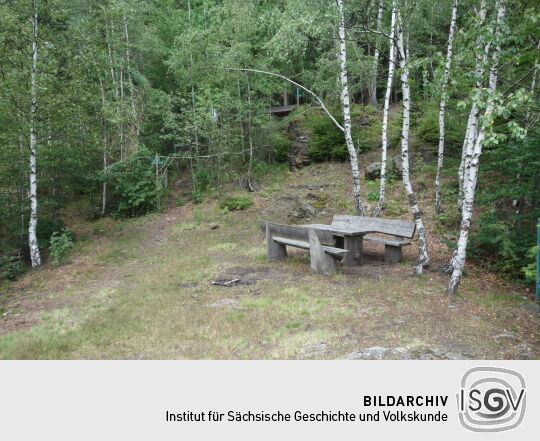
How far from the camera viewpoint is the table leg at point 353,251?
8672mm

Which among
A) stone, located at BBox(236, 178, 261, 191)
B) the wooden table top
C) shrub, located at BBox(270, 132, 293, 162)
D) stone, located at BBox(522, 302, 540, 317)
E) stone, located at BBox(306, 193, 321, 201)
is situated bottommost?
stone, located at BBox(522, 302, 540, 317)

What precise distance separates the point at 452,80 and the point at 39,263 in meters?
12.7

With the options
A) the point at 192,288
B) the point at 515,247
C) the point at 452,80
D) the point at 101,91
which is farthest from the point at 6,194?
the point at 515,247

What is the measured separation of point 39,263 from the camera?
1228cm

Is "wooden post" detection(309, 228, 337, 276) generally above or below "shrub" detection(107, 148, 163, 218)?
below

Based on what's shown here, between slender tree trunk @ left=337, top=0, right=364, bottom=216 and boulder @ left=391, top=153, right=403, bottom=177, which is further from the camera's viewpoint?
boulder @ left=391, top=153, right=403, bottom=177

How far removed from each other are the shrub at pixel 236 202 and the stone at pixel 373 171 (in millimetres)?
5337

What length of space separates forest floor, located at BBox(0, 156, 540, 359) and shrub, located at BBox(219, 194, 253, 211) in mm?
4457

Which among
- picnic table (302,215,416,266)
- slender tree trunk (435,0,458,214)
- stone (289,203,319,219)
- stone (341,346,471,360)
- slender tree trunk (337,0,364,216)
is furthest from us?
stone (289,203,319,219)

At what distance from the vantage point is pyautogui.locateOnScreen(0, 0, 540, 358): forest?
7.17m

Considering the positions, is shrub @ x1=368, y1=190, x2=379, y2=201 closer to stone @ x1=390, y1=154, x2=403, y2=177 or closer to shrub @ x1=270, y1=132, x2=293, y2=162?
stone @ x1=390, y1=154, x2=403, y2=177

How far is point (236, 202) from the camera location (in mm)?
16828

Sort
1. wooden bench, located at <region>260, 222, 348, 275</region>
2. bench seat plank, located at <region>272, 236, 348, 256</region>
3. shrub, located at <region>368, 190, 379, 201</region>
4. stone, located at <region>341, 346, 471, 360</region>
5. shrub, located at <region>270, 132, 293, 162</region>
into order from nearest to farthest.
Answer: stone, located at <region>341, 346, 471, 360</region> → bench seat plank, located at <region>272, 236, 348, 256</region> → wooden bench, located at <region>260, 222, 348, 275</region> → shrub, located at <region>368, 190, 379, 201</region> → shrub, located at <region>270, 132, 293, 162</region>

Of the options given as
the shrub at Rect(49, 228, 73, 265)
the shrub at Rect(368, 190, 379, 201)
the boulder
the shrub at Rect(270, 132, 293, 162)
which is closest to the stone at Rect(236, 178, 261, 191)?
the shrub at Rect(270, 132, 293, 162)
